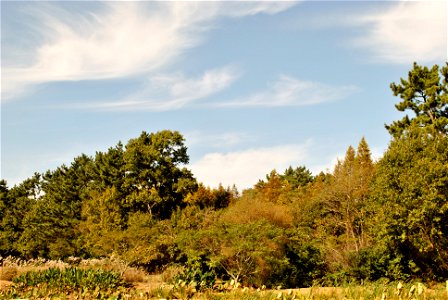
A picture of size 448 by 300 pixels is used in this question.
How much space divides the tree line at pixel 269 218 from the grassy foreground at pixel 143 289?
3665 millimetres

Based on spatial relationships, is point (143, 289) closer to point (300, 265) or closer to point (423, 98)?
point (300, 265)

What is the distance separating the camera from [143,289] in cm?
1096

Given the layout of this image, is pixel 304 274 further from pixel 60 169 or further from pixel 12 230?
pixel 60 169

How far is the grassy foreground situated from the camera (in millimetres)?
7035

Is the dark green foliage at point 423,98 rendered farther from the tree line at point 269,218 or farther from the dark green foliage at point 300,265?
the dark green foliage at point 300,265

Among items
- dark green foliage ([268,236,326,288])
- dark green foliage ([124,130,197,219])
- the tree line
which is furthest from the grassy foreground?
dark green foliage ([124,130,197,219])

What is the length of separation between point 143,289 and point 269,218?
53.7 feet

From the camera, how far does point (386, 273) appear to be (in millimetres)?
19188

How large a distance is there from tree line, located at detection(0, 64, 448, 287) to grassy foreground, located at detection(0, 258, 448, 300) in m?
3.67

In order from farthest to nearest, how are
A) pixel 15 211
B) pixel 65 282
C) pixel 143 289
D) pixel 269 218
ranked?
pixel 15 211, pixel 269 218, pixel 65 282, pixel 143 289

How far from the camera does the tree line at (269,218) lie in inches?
692

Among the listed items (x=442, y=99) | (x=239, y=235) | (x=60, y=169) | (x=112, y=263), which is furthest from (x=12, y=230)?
(x=442, y=99)

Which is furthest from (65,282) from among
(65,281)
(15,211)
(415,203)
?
(15,211)

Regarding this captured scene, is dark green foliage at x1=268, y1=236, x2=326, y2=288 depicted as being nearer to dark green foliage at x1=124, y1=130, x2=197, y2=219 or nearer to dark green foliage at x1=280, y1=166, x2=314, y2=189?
dark green foliage at x1=124, y1=130, x2=197, y2=219
